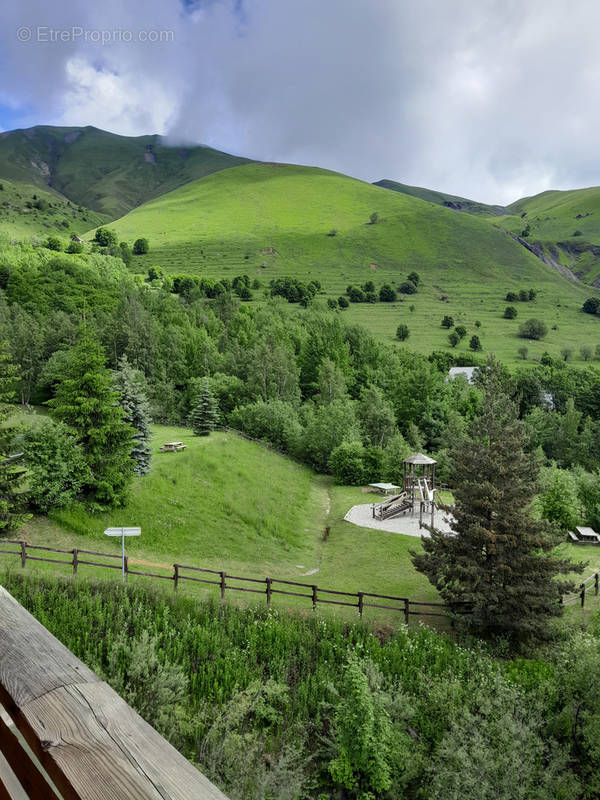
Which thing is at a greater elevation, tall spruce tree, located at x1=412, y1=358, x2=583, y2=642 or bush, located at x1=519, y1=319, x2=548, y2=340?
bush, located at x1=519, y1=319, x2=548, y2=340

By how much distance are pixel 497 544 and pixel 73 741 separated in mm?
16212

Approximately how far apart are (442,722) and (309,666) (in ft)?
11.6

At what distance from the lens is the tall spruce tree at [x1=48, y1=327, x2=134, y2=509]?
2283 centimetres

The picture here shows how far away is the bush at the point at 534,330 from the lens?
9556cm

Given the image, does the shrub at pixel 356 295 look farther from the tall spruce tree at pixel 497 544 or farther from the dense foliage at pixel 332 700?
the dense foliage at pixel 332 700

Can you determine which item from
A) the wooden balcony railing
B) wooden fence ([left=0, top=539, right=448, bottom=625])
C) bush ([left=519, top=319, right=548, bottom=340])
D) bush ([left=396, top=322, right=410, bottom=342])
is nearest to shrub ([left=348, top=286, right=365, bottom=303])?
bush ([left=396, top=322, right=410, bottom=342])

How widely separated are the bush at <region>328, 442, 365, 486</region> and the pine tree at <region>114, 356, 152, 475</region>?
660 inches

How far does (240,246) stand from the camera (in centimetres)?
13188

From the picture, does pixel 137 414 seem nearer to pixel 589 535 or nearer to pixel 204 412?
pixel 204 412

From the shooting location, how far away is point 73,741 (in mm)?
Result: 1153

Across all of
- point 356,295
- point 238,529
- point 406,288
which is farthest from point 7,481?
point 406,288

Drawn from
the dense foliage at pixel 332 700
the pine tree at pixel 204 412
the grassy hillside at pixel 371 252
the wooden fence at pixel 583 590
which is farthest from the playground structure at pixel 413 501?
the grassy hillside at pixel 371 252

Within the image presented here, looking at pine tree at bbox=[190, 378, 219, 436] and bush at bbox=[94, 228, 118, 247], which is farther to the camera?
bush at bbox=[94, 228, 118, 247]

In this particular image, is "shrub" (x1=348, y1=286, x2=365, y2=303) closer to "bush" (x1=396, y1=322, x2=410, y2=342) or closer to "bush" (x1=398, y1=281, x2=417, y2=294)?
"bush" (x1=398, y1=281, x2=417, y2=294)
